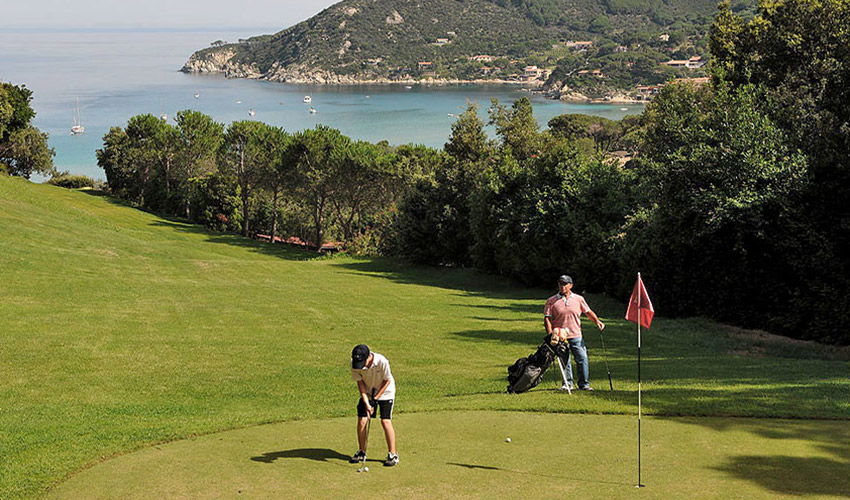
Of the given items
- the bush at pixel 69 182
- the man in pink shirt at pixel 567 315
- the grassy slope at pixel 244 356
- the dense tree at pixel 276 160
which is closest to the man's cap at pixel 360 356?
the grassy slope at pixel 244 356

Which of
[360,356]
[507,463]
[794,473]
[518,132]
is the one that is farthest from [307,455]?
[518,132]

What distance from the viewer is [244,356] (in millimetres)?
21594

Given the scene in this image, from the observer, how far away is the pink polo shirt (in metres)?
15.0

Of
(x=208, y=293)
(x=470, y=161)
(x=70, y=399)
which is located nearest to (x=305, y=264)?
(x=470, y=161)

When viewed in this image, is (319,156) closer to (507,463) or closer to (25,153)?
(25,153)

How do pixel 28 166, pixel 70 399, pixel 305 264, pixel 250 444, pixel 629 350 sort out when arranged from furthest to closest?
pixel 28 166
pixel 305 264
pixel 629 350
pixel 70 399
pixel 250 444

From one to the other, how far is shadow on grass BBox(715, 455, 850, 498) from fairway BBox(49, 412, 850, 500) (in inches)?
0.6

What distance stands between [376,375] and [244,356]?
11646 millimetres

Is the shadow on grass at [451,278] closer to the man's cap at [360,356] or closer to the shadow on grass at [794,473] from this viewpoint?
the shadow on grass at [794,473]

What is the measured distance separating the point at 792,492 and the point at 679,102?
31.4 m

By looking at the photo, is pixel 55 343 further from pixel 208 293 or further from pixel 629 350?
pixel 629 350

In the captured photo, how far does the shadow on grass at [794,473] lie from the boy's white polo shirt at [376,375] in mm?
4830

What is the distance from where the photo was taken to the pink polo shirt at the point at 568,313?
591 inches

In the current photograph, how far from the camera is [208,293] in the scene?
1281 inches
